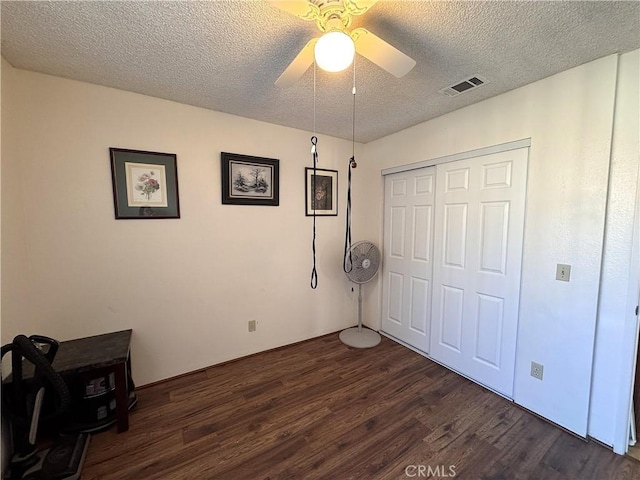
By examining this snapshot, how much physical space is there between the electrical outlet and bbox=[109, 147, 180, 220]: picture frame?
2980mm

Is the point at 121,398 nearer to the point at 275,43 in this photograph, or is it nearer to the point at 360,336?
the point at 360,336

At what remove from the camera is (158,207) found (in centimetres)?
207

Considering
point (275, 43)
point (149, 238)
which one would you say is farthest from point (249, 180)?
point (275, 43)

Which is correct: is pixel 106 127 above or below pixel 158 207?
above

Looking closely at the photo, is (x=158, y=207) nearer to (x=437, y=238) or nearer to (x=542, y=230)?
(x=437, y=238)

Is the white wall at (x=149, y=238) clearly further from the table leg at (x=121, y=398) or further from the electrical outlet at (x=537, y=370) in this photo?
the electrical outlet at (x=537, y=370)

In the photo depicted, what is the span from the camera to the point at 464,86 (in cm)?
184

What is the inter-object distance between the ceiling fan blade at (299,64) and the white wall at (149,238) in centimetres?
112

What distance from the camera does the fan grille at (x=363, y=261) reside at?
2.82 meters

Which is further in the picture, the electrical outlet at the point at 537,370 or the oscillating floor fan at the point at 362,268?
the oscillating floor fan at the point at 362,268

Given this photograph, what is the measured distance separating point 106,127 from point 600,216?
3.34m

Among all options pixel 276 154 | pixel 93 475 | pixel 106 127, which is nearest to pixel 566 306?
pixel 276 154

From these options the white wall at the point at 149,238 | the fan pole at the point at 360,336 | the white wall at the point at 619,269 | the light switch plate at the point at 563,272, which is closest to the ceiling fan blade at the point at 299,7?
the white wall at the point at 149,238

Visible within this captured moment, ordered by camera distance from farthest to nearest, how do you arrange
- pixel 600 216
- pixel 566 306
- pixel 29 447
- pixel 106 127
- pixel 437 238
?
pixel 437 238, pixel 106 127, pixel 566 306, pixel 600 216, pixel 29 447
